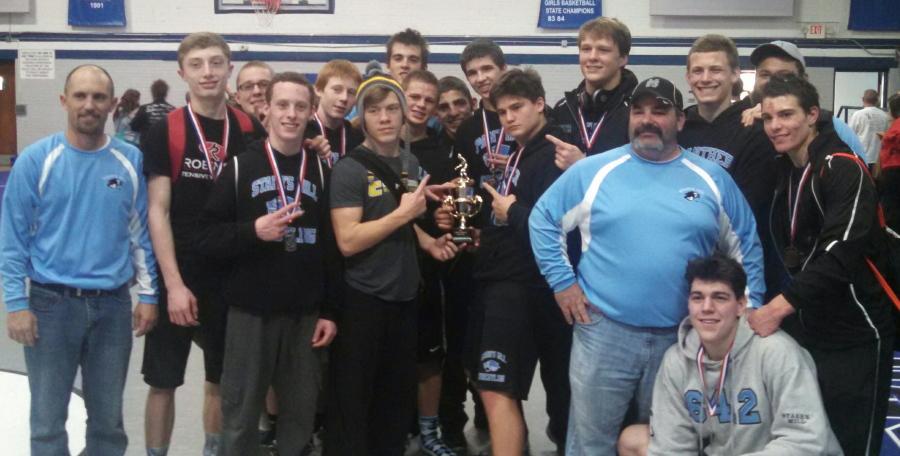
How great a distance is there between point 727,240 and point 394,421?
159 cm

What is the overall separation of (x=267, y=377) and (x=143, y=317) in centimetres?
54

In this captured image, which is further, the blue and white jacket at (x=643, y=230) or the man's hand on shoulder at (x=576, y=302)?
the man's hand on shoulder at (x=576, y=302)

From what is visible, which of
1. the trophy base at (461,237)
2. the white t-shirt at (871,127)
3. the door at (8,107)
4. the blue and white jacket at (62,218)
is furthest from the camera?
the door at (8,107)

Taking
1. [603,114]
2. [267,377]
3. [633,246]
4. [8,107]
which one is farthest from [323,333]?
[8,107]

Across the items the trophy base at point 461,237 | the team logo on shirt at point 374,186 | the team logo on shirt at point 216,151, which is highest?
the team logo on shirt at point 216,151

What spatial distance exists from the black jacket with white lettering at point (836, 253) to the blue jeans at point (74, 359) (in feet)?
8.14

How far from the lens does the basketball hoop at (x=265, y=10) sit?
16.0 metres

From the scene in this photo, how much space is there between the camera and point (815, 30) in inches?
627

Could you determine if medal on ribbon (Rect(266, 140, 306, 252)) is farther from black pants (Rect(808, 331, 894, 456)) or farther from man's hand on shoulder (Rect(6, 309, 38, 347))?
black pants (Rect(808, 331, 894, 456))

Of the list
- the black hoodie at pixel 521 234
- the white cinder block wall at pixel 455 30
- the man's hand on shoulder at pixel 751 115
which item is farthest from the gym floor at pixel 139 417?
the white cinder block wall at pixel 455 30

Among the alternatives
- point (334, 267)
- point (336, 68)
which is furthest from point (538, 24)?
point (334, 267)

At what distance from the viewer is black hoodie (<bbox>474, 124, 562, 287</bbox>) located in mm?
3908

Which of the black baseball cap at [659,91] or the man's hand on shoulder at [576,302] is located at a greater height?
the black baseball cap at [659,91]

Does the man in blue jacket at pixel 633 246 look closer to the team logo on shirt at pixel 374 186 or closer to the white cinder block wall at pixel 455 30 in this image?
the team logo on shirt at pixel 374 186
